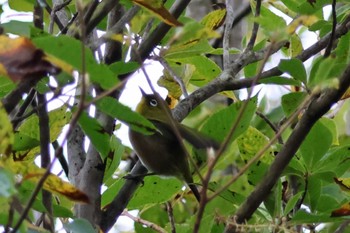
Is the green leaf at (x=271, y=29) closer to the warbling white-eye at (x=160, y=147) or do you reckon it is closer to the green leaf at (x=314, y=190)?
the green leaf at (x=314, y=190)

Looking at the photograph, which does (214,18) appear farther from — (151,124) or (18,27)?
(18,27)

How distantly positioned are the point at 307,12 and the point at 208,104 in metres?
1.97

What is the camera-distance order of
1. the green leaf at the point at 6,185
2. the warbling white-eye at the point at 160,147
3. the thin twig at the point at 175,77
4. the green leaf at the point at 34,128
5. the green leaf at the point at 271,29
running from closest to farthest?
the green leaf at the point at 6,185 < the green leaf at the point at 271,29 < the green leaf at the point at 34,128 < the thin twig at the point at 175,77 < the warbling white-eye at the point at 160,147

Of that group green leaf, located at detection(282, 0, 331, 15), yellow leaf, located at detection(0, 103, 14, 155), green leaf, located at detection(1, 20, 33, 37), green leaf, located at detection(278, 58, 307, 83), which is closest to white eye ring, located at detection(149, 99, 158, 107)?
green leaf, located at detection(282, 0, 331, 15)

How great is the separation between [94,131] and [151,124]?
0.09 m

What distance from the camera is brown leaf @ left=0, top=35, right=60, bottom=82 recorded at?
101cm

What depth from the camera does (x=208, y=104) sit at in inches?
146

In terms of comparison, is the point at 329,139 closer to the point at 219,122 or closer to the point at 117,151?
the point at 219,122

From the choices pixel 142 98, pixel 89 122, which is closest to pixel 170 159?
pixel 142 98

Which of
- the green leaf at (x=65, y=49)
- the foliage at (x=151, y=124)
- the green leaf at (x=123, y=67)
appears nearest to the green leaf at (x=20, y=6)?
the foliage at (x=151, y=124)

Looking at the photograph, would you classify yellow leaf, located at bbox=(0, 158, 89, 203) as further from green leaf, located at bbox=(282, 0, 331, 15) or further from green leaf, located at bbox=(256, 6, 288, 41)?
green leaf, located at bbox=(282, 0, 331, 15)

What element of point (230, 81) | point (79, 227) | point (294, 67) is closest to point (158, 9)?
point (294, 67)

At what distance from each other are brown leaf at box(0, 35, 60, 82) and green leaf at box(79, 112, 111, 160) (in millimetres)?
176

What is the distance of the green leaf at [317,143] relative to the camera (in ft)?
5.29
